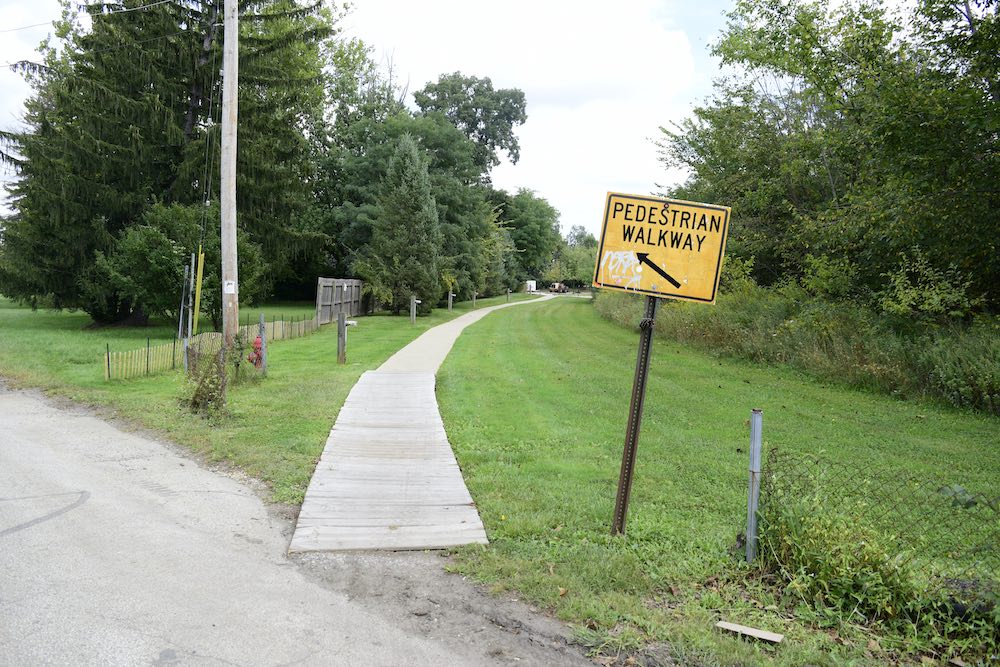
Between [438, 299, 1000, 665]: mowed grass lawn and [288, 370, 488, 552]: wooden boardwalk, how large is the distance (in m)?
0.25

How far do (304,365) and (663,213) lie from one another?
36.8 ft

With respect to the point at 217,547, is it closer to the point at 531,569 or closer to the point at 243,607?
the point at 243,607

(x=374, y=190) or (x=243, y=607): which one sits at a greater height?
(x=374, y=190)

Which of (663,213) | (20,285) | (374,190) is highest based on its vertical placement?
(374,190)

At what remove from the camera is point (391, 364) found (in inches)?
579

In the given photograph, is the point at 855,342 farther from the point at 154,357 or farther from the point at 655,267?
the point at 154,357

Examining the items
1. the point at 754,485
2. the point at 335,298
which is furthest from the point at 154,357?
the point at 335,298

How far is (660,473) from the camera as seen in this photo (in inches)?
261

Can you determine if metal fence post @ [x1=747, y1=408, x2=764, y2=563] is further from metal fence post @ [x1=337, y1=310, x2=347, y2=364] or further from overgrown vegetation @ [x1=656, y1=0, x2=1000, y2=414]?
metal fence post @ [x1=337, y1=310, x2=347, y2=364]

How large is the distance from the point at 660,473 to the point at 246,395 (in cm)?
684

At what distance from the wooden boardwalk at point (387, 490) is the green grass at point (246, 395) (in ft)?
1.02

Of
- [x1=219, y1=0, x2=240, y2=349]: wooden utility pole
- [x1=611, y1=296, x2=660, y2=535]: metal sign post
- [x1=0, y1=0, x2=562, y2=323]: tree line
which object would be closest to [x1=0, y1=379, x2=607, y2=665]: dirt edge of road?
[x1=611, y1=296, x2=660, y2=535]: metal sign post

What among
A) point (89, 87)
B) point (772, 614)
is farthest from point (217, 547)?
point (89, 87)

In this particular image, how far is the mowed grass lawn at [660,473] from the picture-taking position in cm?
368
